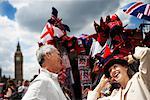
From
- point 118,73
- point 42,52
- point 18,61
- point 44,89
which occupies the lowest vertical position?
point 44,89

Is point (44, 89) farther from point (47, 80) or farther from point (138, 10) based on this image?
point (138, 10)

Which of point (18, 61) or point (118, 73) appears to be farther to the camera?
point (18, 61)

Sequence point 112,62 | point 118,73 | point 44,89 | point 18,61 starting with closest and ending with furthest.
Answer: point 44,89
point 118,73
point 112,62
point 18,61

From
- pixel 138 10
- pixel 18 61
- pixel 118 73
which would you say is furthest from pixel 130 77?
pixel 18 61

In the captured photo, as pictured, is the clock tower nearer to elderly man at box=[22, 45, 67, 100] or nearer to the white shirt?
elderly man at box=[22, 45, 67, 100]

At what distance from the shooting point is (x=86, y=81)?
20.6ft

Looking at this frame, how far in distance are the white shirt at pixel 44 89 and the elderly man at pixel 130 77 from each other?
19.2 inches

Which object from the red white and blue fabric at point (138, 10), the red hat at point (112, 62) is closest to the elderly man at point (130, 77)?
the red hat at point (112, 62)

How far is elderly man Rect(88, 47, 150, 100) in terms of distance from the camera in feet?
11.8

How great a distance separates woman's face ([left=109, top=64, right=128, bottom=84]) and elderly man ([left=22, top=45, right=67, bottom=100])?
21.6 inches

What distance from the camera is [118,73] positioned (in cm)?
396

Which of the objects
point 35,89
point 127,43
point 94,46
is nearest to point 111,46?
point 127,43

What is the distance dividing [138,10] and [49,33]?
1513 mm

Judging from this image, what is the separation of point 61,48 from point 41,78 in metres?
2.43
